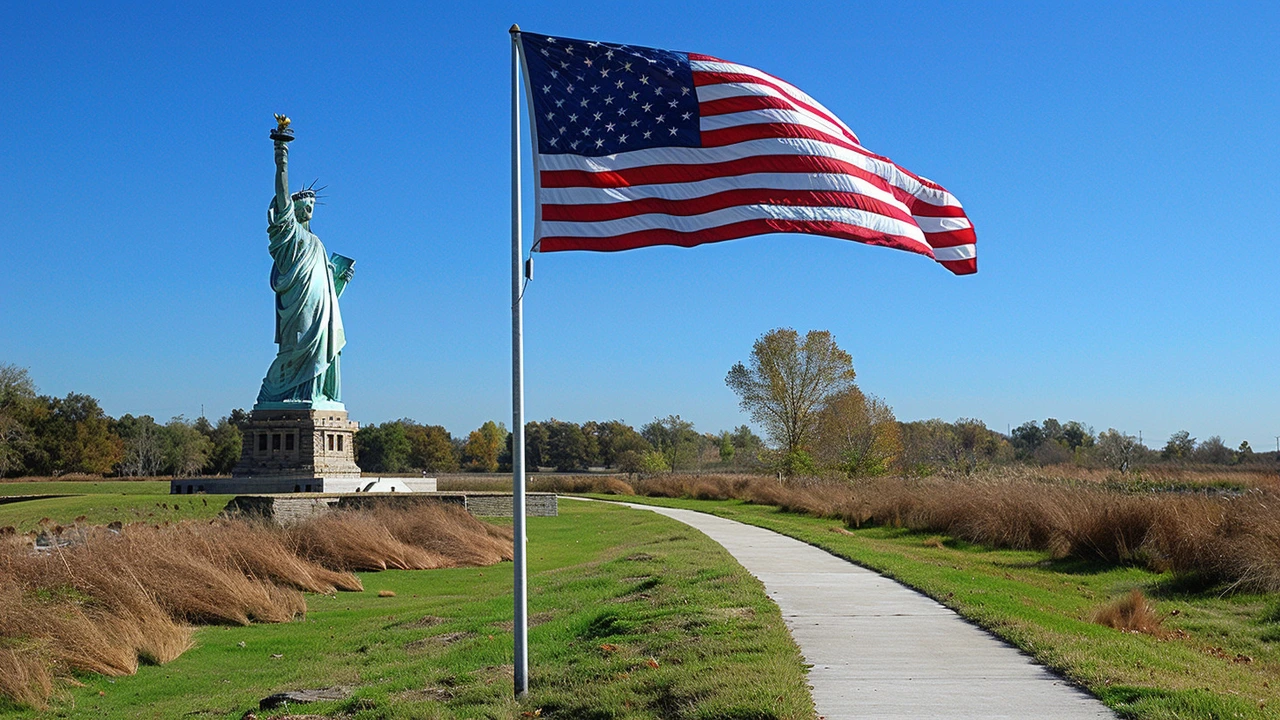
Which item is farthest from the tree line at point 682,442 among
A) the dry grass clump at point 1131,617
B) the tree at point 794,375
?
the dry grass clump at point 1131,617

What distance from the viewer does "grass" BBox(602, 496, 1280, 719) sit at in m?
8.06

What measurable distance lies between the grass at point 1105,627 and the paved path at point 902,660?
0.94 ft

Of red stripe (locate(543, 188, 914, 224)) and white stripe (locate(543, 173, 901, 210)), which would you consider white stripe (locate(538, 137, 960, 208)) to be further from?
red stripe (locate(543, 188, 914, 224))

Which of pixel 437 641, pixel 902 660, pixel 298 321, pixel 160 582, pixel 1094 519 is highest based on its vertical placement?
pixel 298 321

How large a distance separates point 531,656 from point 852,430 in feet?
168

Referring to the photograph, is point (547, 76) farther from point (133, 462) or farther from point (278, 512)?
point (133, 462)

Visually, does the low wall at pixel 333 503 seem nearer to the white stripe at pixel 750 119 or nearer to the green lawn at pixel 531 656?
the green lawn at pixel 531 656

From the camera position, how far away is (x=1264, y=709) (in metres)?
7.66

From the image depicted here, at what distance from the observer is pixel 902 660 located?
9312mm

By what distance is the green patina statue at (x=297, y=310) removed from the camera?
135ft

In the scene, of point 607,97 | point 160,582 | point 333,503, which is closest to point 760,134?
point 607,97

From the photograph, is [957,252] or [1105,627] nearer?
[957,252]

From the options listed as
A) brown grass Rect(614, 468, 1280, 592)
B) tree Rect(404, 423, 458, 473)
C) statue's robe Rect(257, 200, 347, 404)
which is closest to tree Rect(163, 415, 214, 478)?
tree Rect(404, 423, 458, 473)

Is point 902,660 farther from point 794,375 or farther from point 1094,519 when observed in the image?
point 794,375
